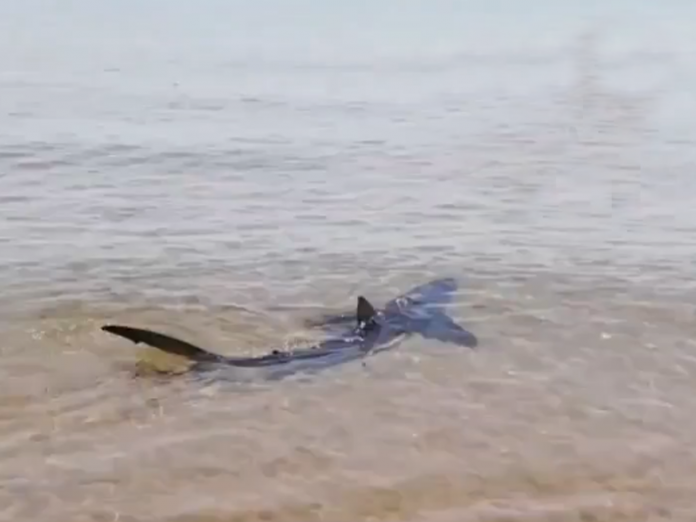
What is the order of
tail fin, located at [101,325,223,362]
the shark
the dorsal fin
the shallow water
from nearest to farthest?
1. the shallow water
2. tail fin, located at [101,325,223,362]
3. the shark
4. the dorsal fin

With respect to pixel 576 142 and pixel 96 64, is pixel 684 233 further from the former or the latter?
pixel 96 64

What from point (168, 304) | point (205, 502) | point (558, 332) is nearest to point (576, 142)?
point (558, 332)

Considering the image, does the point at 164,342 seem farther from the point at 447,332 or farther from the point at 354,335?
the point at 447,332

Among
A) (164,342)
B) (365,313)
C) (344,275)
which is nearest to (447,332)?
(365,313)

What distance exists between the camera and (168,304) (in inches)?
311

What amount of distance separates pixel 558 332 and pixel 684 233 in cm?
281

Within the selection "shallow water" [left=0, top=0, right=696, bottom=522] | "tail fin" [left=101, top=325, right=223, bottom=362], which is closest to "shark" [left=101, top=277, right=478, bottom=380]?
"tail fin" [left=101, top=325, right=223, bottom=362]

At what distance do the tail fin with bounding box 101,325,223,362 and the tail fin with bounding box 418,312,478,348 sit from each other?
5.02 feet

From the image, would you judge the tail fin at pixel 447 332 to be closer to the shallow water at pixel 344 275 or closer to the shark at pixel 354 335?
the shark at pixel 354 335

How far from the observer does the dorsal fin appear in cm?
727

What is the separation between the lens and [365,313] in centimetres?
733

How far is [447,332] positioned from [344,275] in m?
1.44

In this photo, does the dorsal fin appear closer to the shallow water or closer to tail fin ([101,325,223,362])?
the shallow water

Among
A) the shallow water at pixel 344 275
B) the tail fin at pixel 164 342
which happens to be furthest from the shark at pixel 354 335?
the shallow water at pixel 344 275
